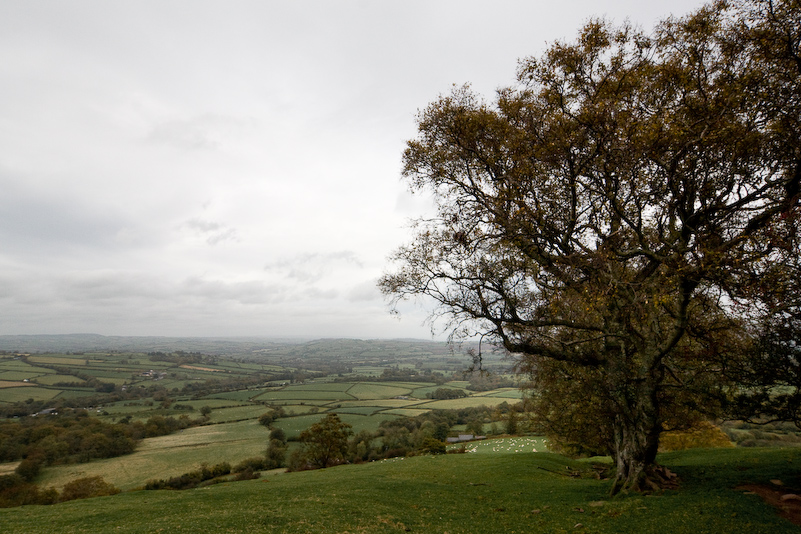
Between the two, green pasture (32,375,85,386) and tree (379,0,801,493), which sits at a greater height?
tree (379,0,801,493)

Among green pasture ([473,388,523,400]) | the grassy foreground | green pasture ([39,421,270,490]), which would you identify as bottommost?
green pasture ([473,388,523,400])

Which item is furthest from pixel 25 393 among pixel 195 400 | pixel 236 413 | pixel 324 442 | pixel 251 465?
pixel 324 442

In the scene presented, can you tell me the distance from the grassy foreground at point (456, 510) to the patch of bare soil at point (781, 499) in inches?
11.8

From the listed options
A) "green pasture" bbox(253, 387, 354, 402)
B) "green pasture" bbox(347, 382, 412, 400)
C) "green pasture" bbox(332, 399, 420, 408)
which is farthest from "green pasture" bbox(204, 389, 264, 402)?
"green pasture" bbox(332, 399, 420, 408)

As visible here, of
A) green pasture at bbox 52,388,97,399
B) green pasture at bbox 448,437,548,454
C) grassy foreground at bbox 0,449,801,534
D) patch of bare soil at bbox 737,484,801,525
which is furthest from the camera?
green pasture at bbox 52,388,97,399

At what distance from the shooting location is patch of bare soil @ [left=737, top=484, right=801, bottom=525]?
970 centimetres

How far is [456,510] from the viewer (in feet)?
47.7

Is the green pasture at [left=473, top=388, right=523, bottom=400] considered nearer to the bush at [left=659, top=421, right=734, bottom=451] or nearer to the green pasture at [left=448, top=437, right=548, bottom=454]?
the green pasture at [left=448, top=437, right=548, bottom=454]

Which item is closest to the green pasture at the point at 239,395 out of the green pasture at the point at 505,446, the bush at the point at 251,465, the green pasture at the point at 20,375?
the bush at the point at 251,465

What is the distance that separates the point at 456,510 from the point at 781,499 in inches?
434

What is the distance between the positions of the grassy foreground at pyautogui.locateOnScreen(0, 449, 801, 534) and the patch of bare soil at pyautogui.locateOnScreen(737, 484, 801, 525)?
0.30 m

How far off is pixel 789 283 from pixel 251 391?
414 ft

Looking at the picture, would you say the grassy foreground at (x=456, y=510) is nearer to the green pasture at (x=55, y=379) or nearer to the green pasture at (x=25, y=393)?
the green pasture at (x=25, y=393)

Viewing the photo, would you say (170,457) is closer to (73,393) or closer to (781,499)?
(781,499)
